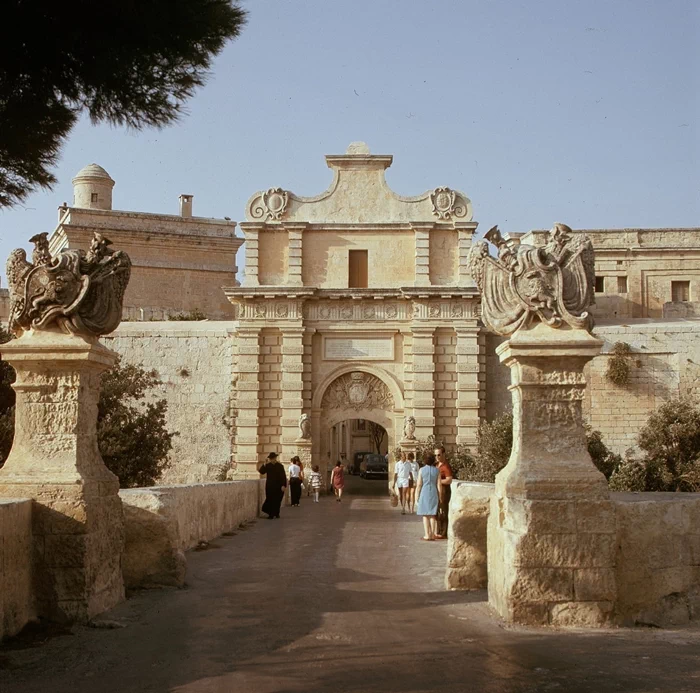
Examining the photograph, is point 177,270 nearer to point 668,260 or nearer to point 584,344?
point 668,260

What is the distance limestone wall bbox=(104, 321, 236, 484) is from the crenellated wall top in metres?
4.00

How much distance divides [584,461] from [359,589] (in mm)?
2400

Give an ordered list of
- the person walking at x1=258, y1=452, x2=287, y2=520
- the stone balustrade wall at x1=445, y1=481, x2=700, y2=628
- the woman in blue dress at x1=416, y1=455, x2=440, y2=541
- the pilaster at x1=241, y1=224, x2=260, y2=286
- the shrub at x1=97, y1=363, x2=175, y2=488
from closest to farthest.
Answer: the stone balustrade wall at x1=445, y1=481, x2=700, y2=628
the woman in blue dress at x1=416, y1=455, x2=440, y2=541
the person walking at x1=258, y1=452, x2=287, y2=520
the shrub at x1=97, y1=363, x2=175, y2=488
the pilaster at x1=241, y1=224, x2=260, y2=286

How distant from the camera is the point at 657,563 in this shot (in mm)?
6219

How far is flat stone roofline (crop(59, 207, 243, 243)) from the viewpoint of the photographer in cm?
3697

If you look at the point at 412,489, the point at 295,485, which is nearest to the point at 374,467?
the point at 295,485

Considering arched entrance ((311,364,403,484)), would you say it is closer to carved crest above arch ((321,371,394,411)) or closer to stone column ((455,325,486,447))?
carved crest above arch ((321,371,394,411))

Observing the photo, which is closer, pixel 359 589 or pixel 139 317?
pixel 359 589

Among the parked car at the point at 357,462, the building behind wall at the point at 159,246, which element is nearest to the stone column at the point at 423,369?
the building behind wall at the point at 159,246

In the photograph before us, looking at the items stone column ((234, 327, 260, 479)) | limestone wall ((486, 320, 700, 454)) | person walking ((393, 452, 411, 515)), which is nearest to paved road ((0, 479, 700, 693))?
person walking ((393, 452, 411, 515))

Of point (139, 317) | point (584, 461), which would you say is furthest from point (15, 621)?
point (139, 317)

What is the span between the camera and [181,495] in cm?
954

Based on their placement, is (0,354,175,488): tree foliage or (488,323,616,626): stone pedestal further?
(0,354,175,488): tree foliage

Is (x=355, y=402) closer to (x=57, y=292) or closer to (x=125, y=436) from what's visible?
(x=125, y=436)
